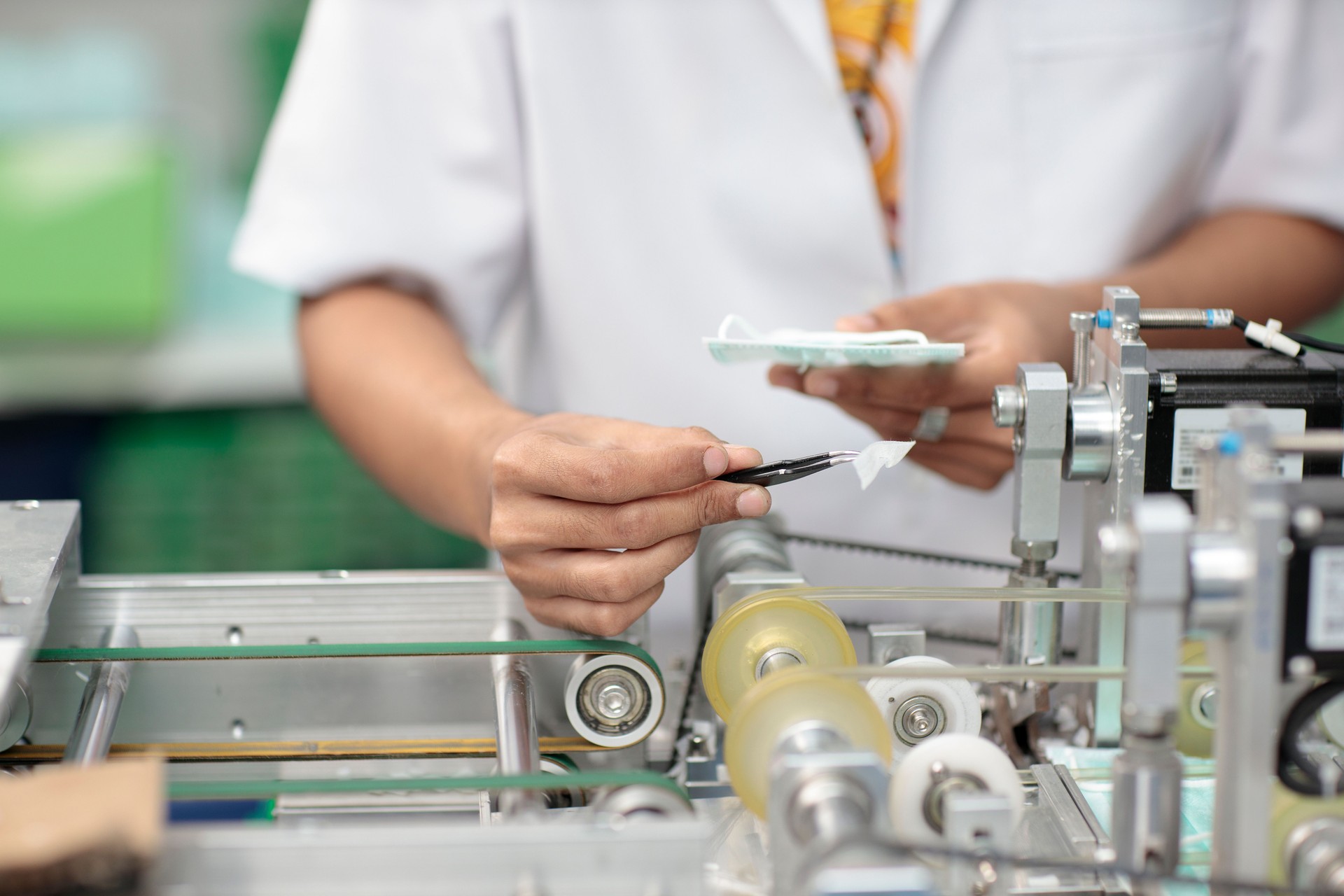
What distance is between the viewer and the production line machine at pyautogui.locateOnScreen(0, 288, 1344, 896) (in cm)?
51

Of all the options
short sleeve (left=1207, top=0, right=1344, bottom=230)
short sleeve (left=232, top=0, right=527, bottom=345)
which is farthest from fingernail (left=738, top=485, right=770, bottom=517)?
short sleeve (left=1207, top=0, right=1344, bottom=230)

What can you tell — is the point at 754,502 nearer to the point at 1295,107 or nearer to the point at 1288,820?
the point at 1288,820

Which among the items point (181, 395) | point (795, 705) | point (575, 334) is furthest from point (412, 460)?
point (181, 395)

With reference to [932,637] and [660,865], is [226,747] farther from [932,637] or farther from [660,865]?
[932,637]

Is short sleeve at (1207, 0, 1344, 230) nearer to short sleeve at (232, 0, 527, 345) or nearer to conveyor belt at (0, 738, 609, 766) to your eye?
short sleeve at (232, 0, 527, 345)

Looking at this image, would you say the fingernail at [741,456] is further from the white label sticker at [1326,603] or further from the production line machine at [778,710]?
the white label sticker at [1326,603]

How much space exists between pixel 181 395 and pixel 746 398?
1.45 m

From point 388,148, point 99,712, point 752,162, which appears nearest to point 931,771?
point 99,712

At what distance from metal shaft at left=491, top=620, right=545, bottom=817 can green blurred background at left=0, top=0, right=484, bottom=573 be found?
1683mm

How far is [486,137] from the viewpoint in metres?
1.23

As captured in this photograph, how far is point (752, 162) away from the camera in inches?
46.7

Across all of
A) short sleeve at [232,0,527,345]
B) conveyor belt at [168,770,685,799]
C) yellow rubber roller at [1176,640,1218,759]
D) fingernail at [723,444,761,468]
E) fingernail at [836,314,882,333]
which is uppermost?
short sleeve at [232,0,527,345]

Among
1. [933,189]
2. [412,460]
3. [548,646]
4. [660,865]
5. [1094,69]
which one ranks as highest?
[1094,69]

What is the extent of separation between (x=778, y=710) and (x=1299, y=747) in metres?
0.23
